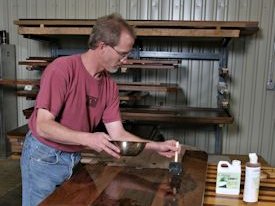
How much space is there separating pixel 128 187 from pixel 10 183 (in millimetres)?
2062

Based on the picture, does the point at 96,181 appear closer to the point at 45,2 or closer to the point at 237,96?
the point at 237,96

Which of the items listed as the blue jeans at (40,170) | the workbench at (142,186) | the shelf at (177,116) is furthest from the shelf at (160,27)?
the blue jeans at (40,170)

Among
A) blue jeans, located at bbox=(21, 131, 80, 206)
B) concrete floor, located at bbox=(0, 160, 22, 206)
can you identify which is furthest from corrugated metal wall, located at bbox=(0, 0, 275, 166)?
blue jeans, located at bbox=(21, 131, 80, 206)

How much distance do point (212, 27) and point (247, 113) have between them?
1116 mm

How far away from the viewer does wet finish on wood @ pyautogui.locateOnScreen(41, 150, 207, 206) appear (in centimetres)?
123

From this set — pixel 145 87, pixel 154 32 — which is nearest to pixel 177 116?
pixel 145 87

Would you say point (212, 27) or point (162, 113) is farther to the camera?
point (162, 113)

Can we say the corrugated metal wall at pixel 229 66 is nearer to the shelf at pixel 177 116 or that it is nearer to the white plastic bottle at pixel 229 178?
the shelf at pixel 177 116

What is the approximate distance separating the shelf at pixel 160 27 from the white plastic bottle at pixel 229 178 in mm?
1692

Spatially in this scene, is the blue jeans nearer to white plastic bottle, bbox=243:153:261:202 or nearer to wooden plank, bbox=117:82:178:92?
white plastic bottle, bbox=243:153:261:202

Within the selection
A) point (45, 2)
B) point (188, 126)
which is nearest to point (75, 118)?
point (188, 126)

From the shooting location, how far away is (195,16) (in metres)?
A: 3.45

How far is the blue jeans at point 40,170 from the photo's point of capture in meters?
1.59

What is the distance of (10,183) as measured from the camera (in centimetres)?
307
